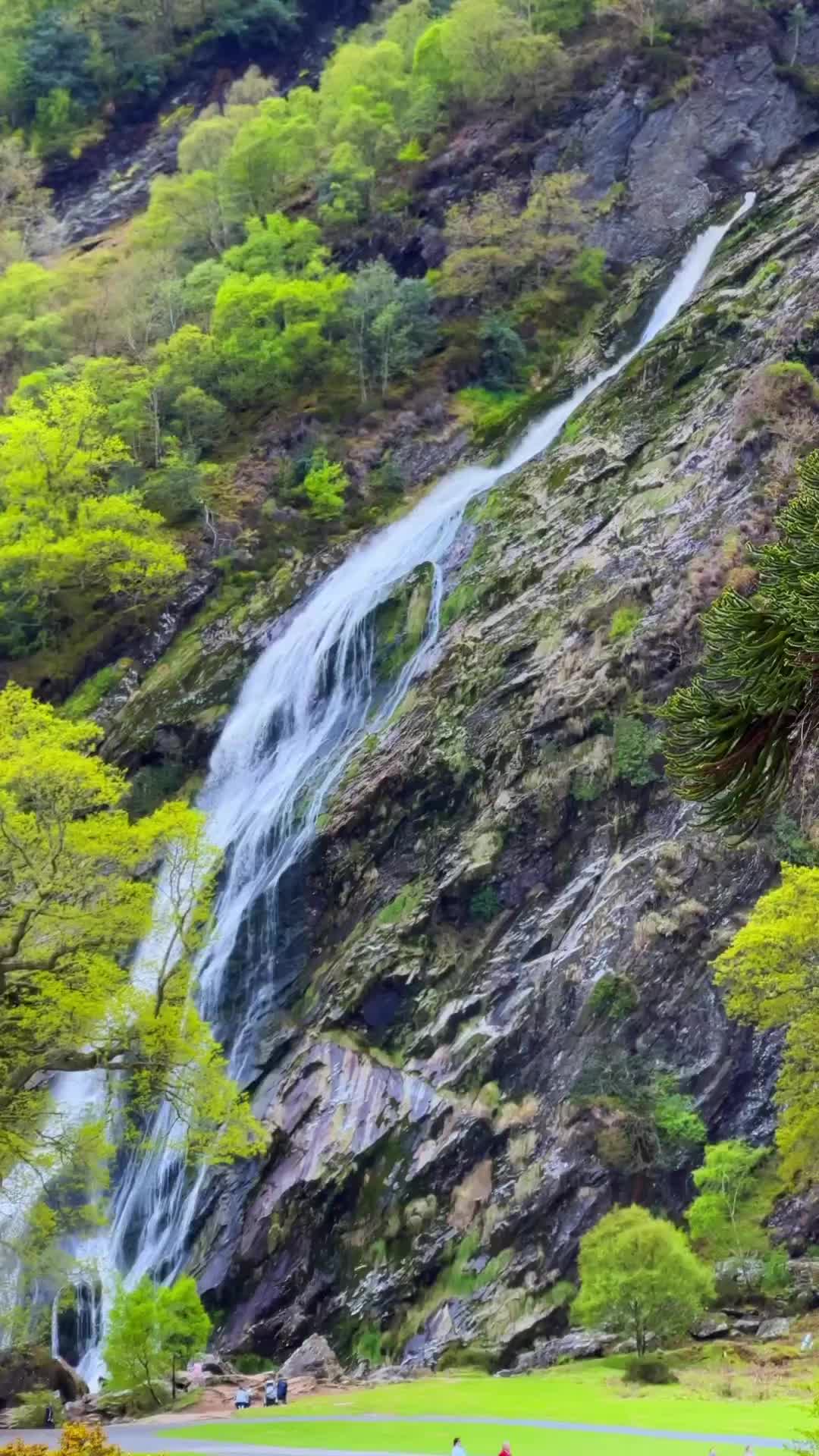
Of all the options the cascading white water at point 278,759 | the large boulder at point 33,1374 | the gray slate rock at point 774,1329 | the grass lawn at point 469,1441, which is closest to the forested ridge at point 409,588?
the cascading white water at point 278,759

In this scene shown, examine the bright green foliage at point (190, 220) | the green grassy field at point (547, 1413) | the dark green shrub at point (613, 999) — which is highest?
the bright green foliage at point (190, 220)

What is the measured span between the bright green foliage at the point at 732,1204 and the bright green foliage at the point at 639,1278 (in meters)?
0.80

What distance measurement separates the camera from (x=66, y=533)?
137 ft

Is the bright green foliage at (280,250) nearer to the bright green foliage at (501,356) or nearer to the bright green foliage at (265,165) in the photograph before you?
the bright green foliage at (265,165)

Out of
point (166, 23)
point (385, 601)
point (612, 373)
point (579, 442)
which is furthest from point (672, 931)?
point (166, 23)

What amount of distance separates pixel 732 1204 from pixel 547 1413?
607cm

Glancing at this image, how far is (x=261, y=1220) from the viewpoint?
2717 cm

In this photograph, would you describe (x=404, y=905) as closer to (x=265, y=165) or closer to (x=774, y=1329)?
(x=774, y=1329)

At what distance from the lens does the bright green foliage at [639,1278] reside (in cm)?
2152

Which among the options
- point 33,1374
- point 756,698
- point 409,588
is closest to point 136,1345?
point 33,1374

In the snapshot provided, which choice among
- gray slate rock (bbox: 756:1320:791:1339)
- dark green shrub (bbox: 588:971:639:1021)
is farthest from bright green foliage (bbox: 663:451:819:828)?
dark green shrub (bbox: 588:971:639:1021)

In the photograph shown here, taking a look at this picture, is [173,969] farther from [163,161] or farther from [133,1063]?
[163,161]

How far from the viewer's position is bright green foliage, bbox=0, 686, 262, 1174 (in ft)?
61.5

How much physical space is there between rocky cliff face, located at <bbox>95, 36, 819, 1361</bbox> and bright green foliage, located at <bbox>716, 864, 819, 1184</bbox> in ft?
7.13
